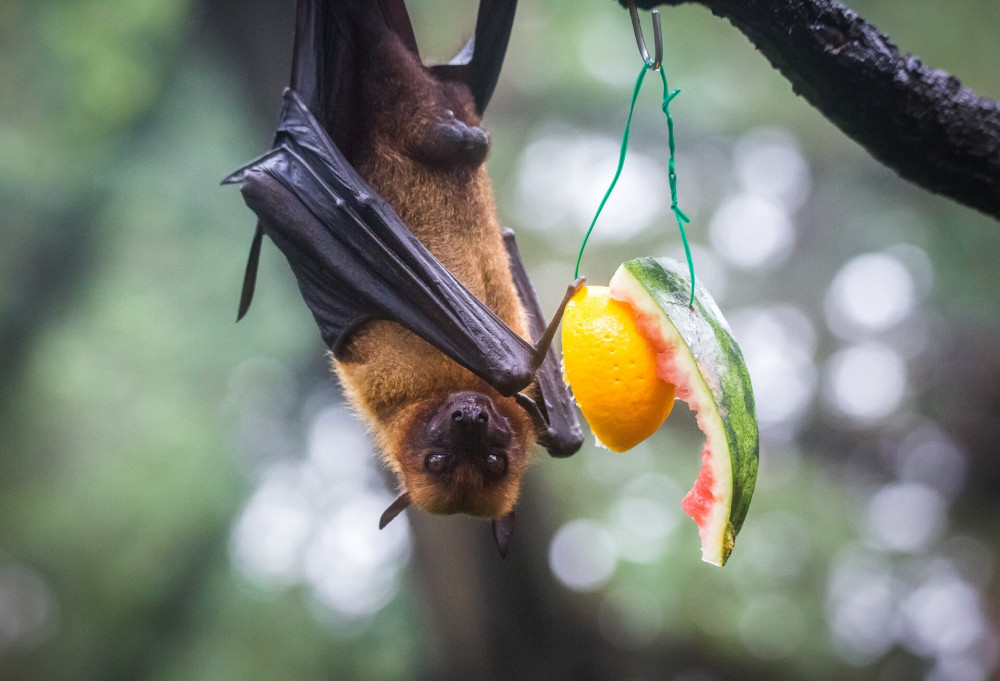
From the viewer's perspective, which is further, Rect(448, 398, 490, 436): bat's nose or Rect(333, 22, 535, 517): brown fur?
Rect(333, 22, 535, 517): brown fur

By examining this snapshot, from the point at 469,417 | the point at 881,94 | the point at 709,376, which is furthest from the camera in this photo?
the point at 469,417

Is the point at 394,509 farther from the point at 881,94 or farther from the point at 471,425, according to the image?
the point at 881,94

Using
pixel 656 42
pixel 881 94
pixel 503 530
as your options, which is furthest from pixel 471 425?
pixel 881 94

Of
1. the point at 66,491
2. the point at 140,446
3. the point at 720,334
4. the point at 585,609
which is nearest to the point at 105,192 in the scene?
the point at 140,446

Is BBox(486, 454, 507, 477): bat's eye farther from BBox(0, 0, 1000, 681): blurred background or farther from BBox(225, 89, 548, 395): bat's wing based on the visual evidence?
BBox(0, 0, 1000, 681): blurred background

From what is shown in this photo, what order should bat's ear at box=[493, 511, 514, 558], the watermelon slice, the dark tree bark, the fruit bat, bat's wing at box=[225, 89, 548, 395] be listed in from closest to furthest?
the watermelon slice
the dark tree bark
bat's wing at box=[225, 89, 548, 395]
the fruit bat
bat's ear at box=[493, 511, 514, 558]

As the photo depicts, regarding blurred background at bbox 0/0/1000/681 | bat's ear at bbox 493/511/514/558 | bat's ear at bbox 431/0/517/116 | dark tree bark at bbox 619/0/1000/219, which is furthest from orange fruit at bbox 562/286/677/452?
blurred background at bbox 0/0/1000/681

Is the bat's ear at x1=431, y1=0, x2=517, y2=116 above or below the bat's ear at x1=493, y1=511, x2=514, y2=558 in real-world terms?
above
